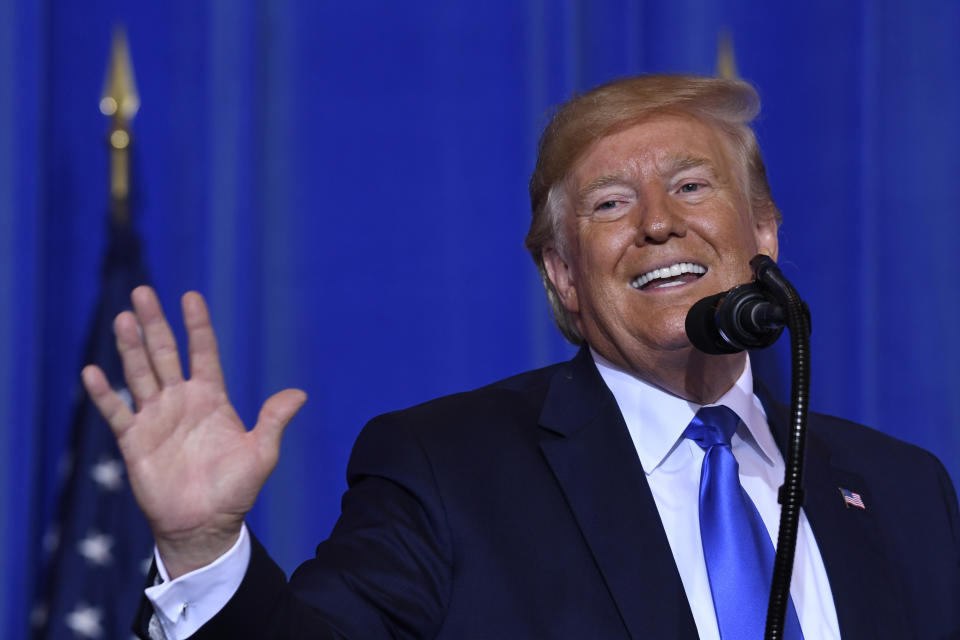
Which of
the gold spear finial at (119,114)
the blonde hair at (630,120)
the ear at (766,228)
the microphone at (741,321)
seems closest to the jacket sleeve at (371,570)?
the microphone at (741,321)

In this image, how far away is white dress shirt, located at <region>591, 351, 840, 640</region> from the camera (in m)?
1.45

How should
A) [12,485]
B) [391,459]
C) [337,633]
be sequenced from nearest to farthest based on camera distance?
[337,633] < [391,459] < [12,485]

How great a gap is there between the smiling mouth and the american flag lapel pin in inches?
15.2

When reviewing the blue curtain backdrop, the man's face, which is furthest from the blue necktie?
the blue curtain backdrop

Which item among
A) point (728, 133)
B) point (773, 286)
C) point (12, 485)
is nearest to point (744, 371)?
point (728, 133)

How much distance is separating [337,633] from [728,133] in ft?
3.53

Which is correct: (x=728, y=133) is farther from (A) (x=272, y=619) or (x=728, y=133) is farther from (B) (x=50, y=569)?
(B) (x=50, y=569)

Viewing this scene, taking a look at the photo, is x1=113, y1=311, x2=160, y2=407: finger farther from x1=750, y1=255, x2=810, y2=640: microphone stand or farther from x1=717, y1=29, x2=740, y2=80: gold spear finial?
x1=717, y1=29, x2=740, y2=80: gold spear finial

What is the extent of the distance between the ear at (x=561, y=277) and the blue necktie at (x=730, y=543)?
1.19ft

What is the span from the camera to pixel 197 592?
109 cm

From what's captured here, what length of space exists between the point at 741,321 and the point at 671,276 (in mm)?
460

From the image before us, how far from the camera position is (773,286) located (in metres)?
1.20

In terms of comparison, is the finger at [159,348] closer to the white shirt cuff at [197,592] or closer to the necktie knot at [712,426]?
the white shirt cuff at [197,592]

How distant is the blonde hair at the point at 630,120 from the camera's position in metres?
1.80
